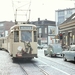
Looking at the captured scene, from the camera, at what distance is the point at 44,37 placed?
10244 centimetres

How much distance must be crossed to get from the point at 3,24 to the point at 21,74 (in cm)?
11783

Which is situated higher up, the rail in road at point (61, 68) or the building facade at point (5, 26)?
the building facade at point (5, 26)

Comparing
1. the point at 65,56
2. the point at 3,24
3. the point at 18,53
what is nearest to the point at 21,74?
the point at 18,53

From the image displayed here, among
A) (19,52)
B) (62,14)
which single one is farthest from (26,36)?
(62,14)

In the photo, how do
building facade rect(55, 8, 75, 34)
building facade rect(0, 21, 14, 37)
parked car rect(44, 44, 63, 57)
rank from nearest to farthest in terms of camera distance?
parked car rect(44, 44, 63, 57), building facade rect(55, 8, 75, 34), building facade rect(0, 21, 14, 37)

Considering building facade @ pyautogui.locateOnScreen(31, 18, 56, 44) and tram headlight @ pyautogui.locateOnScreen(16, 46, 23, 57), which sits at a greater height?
building facade @ pyautogui.locateOnScreen(31, 18, 56, 44)

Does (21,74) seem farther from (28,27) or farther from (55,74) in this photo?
(28,27)

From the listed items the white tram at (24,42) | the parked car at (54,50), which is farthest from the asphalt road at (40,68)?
the parked car at (54,50)

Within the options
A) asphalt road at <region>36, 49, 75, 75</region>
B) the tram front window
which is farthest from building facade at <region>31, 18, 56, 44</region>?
the tram front window

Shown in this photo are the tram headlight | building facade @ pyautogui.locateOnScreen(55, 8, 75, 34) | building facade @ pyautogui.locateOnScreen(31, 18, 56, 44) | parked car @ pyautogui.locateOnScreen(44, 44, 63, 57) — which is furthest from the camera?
building facade @ pyautogui.locateOnScreen(55, 8, 75, 34)

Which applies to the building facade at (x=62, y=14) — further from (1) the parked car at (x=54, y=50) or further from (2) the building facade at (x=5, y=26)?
(1) the parked car at (x=54, y=50)

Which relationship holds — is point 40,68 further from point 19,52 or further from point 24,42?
point 24,42

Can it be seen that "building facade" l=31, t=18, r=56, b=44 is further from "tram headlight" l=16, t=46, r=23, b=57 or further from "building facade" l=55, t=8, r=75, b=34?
"tram headlight" l=16, t=46, r=23, b=57

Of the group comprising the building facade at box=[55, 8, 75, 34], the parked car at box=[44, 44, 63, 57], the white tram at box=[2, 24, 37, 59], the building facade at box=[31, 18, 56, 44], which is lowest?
the parked car at box=[44, 44, 63, 57]
